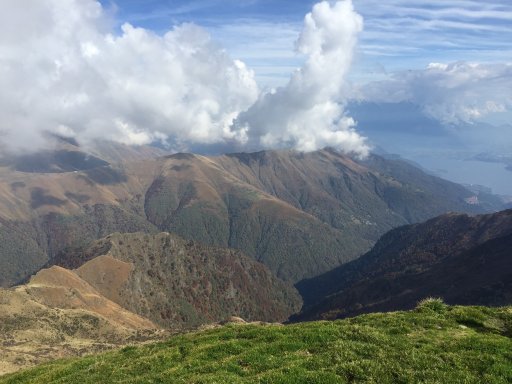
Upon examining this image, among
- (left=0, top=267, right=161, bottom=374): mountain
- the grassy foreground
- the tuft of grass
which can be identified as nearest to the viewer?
the grassy foreground

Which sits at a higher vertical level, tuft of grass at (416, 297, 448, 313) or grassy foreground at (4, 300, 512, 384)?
tuft of grass at (416, 297, 448, 313)

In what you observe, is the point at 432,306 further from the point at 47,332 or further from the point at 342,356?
the point at 47,332

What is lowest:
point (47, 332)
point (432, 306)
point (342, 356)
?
point (342, 356)

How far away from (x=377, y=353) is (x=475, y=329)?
9.75m

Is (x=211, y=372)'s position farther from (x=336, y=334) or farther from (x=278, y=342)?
(x=336, y=334)

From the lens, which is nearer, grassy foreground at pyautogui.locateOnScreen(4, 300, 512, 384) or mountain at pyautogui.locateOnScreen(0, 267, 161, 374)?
grassy foreground at pyautogui.locateOnScreen(4, 300, 512, 384)

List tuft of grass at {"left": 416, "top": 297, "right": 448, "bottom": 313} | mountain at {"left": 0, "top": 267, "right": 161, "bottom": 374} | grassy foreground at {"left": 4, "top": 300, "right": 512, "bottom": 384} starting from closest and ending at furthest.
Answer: grassy foreground at {"left": 4, "top": 300, "right": 512, "bottom": 384}, tuft of grass at {"left": 416, "top": 297, "right": 448, "bottom": 313}, mountain at {"left": 0, "top": 267, "right": 161, "bottom": 374}

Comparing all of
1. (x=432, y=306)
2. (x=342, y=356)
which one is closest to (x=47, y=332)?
(x=432, y=306)

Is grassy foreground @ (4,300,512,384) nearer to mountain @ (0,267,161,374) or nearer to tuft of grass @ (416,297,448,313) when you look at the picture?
tuft of grass @ (416,297,448,313)

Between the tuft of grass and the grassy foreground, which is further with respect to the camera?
the tuft of grass

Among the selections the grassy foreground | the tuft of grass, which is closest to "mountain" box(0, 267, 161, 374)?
the grassy foreground

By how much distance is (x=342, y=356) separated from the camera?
22719mm

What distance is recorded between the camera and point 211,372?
73.9ft

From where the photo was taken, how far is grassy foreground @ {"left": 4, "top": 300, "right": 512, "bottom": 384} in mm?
20453
